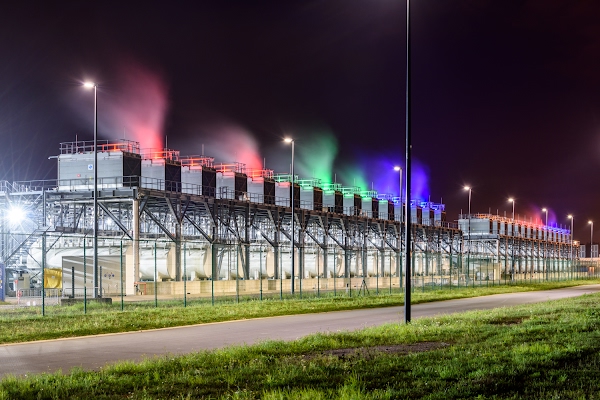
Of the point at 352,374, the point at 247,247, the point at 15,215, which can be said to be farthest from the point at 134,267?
the point at 352,374

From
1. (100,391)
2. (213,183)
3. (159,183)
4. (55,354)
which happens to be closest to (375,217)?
(213,183)

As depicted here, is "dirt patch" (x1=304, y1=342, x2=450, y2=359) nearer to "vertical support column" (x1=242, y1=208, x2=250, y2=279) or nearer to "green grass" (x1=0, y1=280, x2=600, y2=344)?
"green grass" (x1=0, y1=280, x2=600, y2=344)

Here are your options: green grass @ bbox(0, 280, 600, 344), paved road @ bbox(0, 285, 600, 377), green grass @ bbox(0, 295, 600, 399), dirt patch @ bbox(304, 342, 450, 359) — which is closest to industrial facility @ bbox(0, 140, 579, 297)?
green grass @ bbox(0, 280, 600, 344)

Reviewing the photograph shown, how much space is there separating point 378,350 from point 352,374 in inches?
134

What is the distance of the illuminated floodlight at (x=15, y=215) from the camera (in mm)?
51188

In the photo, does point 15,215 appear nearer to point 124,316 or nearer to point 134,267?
point 134,267

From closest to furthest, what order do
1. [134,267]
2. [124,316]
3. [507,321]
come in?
[507,321]
[124,316]
[134,267]

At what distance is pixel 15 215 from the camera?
5128 centimetres

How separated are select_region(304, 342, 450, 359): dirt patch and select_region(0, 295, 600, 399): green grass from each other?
103 millimetres

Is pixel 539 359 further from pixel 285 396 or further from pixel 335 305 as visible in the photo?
pixel 335 305

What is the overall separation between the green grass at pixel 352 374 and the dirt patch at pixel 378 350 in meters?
0.10

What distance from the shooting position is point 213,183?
58.4 m

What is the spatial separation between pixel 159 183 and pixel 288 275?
19201 millimetres

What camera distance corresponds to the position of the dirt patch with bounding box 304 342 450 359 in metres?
12.9
